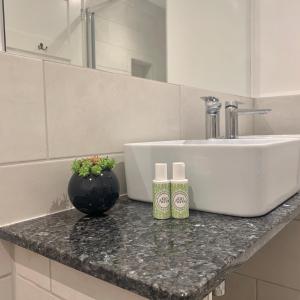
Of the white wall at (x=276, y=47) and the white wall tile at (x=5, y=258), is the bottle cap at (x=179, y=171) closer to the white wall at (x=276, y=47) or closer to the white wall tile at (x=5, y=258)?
the white wall tile at (x=5, y=258)

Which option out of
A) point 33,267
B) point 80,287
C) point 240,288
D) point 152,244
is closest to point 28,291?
point 33,267

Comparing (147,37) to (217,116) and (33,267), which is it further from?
(33,267)

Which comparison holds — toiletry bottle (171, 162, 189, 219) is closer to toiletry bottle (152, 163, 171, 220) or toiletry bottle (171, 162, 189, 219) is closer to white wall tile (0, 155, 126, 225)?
toiletry bottle (152, 163, 171, 220)

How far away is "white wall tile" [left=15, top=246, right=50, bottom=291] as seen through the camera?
1.82 ft

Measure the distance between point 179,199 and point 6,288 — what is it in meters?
0.39

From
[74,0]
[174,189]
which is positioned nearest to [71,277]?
[174,189]

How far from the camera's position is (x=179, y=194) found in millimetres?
626

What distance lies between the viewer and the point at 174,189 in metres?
0.63

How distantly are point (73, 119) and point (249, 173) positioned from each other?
1.32 ft

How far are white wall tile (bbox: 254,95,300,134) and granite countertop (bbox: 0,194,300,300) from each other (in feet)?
2.52

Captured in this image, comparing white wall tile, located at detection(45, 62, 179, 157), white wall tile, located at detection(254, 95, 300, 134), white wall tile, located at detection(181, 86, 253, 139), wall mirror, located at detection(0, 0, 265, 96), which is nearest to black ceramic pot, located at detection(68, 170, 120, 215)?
white wall tile, located at detection(45, 62, 179, 157)

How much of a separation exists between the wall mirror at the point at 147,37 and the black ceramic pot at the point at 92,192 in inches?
11.7

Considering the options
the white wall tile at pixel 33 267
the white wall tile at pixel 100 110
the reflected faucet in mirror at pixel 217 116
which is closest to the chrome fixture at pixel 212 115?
the reflected faucet in mirror at pixel 217 116

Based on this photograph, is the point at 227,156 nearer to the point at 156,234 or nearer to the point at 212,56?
the point at 156,234
